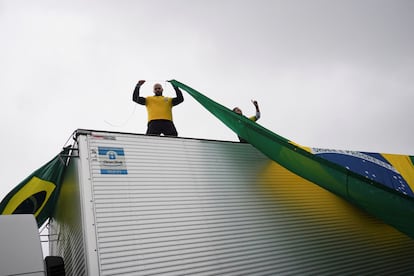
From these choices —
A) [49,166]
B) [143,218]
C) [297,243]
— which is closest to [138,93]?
[49,166]

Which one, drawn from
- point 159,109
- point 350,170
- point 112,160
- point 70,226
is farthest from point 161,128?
point 350,170

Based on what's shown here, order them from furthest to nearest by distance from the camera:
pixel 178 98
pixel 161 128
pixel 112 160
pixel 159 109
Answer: pixel 178 98 → pixel 159 109 → pixel 161 128 → pixel 112 160

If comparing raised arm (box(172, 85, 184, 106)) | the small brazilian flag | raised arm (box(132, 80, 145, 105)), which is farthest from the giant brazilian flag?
the small brazilian flag

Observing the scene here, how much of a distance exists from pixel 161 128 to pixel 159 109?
417 millimetres

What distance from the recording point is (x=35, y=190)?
14.0 ft

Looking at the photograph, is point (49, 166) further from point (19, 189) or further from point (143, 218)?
point (143, 218)

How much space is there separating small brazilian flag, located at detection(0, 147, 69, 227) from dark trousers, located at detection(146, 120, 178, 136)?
1.61m

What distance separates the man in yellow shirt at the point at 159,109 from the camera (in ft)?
16.8

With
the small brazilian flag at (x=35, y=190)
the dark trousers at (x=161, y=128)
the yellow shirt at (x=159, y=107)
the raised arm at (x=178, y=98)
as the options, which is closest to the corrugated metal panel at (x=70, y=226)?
the small brazilian flag at (x=35, y=190)

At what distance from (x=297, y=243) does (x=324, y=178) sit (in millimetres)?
944

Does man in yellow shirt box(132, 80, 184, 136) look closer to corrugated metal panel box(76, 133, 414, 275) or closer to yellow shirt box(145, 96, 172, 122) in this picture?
yellow shirt box(145, 96, 172, 122)

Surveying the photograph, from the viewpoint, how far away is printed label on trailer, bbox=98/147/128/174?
129 inches

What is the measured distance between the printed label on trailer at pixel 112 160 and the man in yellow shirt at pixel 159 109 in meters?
1.67

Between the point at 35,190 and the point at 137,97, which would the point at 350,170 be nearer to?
the point at 137,97
